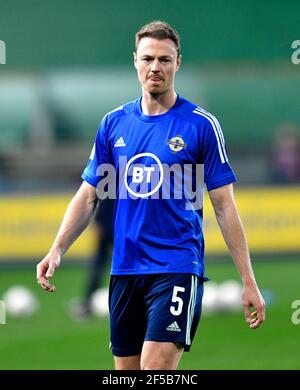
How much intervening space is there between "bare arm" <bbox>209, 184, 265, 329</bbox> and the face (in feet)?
2.34

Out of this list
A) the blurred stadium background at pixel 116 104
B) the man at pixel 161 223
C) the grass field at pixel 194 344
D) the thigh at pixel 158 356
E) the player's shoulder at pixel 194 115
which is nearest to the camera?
the thigh at pixel 158 356

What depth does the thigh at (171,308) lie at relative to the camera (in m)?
6.20

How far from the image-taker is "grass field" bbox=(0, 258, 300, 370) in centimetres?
1048

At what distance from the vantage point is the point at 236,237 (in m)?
6.33

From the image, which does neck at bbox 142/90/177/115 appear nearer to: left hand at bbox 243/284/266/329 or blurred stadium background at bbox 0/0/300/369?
left hand at bbox 243/284/266/329

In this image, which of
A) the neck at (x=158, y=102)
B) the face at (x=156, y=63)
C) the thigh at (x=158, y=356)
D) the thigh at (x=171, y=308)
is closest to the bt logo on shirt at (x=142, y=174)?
the neck at (x=158, y=102)

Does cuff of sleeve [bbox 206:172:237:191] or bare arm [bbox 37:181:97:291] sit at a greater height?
cuff of sleeve [bbox 206:172:237:191]

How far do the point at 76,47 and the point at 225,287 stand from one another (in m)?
6.65

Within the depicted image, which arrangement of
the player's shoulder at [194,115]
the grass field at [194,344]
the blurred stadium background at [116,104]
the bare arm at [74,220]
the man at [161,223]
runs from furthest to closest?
the blurred stadium background at [116,104]
the grass field at [194,344]
the bare arm at [74,220]
the player's shoulder at [194,115]
the man at [161,223]

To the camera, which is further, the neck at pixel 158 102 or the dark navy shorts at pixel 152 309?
the neck at pixel 158 102

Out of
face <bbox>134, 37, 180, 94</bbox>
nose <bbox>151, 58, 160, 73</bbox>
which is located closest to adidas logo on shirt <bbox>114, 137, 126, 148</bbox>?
face <bbox>134, 37, 180, 94</bbox>

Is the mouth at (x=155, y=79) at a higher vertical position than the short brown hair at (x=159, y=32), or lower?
lower

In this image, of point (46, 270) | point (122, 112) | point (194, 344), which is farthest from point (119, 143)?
point (194, 344)

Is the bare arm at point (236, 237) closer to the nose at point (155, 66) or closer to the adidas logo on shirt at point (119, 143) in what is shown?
the adidas logo on shirt at point (119, 143)
